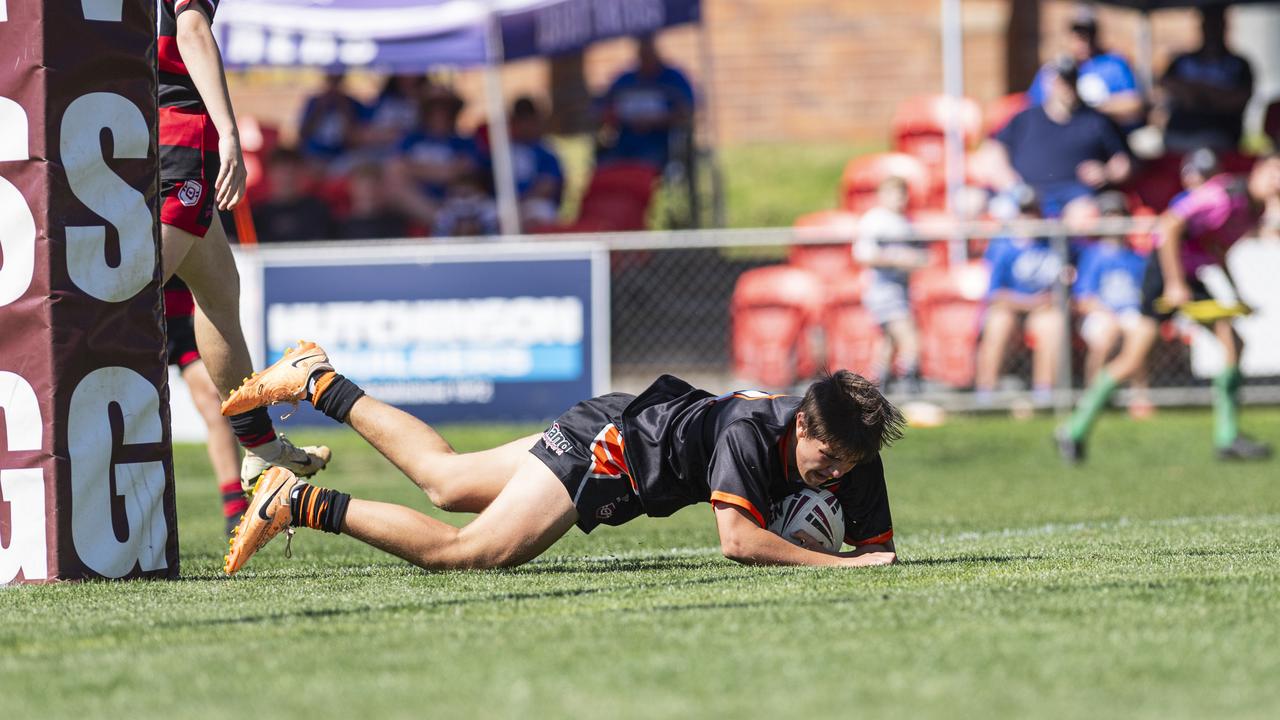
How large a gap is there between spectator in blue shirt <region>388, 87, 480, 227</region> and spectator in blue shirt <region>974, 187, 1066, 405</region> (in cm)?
519

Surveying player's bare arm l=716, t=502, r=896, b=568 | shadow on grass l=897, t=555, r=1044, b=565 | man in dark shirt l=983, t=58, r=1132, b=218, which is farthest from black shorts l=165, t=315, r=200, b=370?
man in dark shirt l=983, t=58, r=1132, b=218

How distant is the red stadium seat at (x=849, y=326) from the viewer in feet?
42.3

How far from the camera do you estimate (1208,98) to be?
14773mm

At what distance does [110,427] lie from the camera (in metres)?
5.43

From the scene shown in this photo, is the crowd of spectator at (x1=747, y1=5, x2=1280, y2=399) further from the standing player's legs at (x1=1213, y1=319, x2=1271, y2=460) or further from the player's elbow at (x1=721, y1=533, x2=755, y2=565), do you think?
the player's elbow at (x1=721, y1=533, x2=755, y2=565)

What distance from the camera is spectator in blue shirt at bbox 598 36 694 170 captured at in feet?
53.1

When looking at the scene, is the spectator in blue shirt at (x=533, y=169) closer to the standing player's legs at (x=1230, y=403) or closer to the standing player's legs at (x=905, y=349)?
the standing player's legs at (x=905, y=349)

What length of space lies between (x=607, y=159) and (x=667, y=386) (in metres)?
10.7

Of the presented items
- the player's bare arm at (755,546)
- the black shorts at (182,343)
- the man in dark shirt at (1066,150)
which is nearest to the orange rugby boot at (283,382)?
the black shorts at (182,343)

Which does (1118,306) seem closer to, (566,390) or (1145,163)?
(1145,163)

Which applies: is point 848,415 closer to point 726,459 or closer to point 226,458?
point 726,459

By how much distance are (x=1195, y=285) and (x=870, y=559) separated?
6.23m

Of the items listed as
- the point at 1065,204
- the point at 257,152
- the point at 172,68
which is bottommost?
the point at 1065,204

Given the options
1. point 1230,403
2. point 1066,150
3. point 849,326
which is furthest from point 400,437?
point 1066,150
